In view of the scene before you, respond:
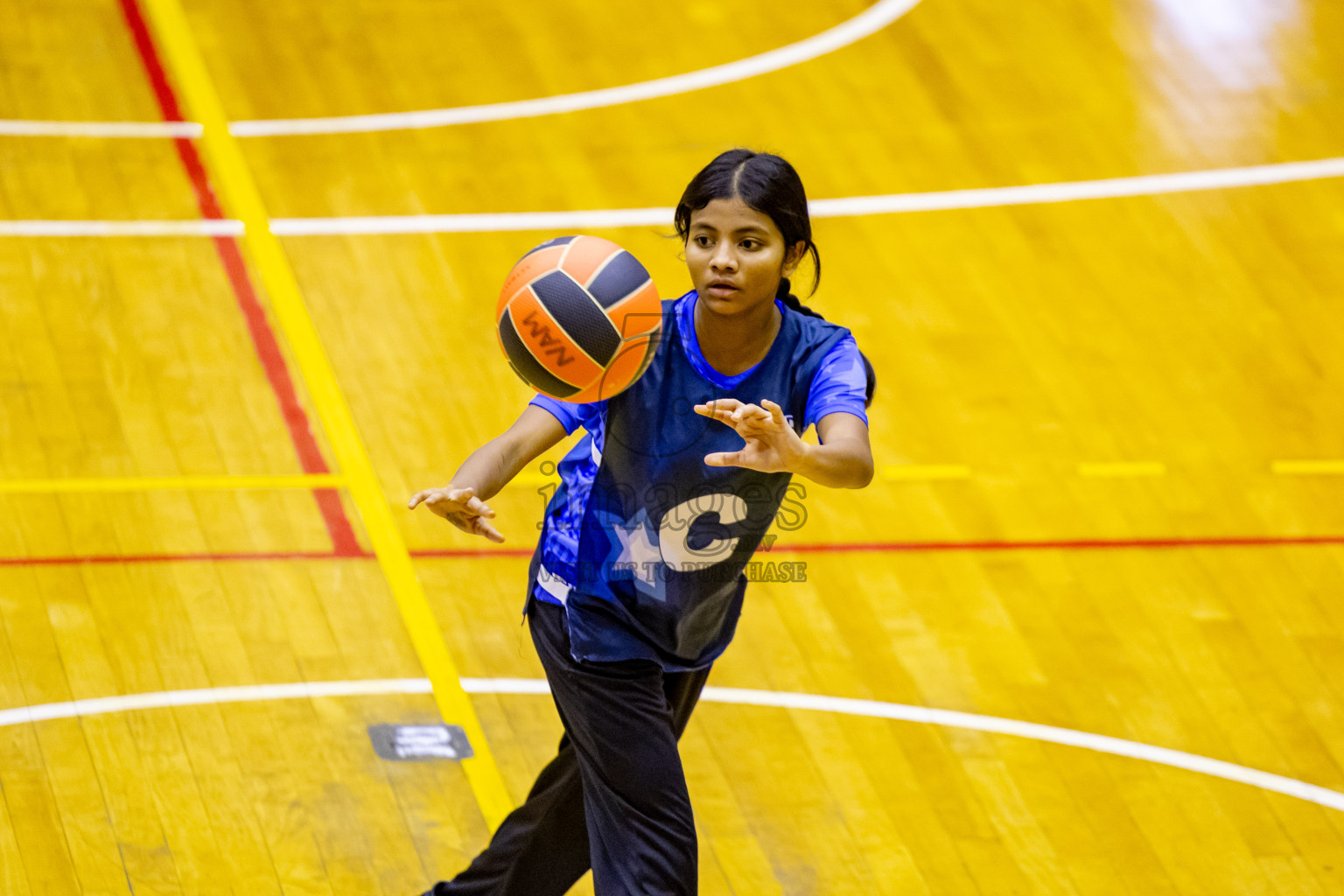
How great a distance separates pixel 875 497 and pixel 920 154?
2.09 meters

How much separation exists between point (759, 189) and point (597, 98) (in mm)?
4274

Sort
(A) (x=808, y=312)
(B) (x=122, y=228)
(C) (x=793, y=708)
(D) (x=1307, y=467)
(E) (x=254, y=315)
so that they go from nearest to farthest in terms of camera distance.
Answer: (A) (x=808, y=312), (C) (x=793, y=708), (D) (x=1307, y=467), (E) (x=254, y=315), (B) (x=122, y=228)

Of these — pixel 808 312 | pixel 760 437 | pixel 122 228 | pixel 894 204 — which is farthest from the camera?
pixel 894 204

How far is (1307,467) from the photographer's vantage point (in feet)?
16.3

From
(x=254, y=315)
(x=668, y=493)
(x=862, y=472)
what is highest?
(x=862, y=472)

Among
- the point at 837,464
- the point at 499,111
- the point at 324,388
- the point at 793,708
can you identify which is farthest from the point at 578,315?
the point at 499,111

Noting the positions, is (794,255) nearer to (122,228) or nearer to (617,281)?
(617,281)

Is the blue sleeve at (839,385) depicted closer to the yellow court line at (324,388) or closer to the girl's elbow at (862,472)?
the girl's elbow at (862,472)

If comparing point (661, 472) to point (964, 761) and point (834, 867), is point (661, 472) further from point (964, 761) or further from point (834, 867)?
point (964, 761)

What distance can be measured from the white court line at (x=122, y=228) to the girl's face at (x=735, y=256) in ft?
12.1

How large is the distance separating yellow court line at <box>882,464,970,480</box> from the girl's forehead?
2.45 meters

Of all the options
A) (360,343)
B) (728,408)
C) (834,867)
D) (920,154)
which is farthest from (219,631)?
(920,154)

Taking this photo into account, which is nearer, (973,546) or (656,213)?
(973,546)

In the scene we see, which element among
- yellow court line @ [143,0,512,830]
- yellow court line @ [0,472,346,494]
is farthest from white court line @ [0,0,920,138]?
yellow court line @ [0,472,346,494]
